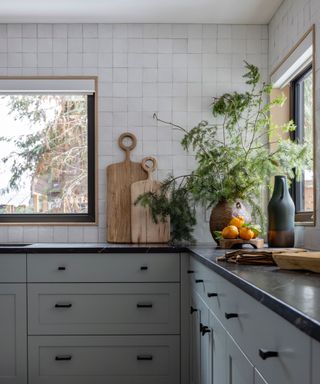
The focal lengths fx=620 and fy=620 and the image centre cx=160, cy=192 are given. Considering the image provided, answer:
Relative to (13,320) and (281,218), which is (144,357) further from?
(281,218)

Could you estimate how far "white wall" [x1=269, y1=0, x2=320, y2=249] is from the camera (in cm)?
294

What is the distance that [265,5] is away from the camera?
363 centimetres

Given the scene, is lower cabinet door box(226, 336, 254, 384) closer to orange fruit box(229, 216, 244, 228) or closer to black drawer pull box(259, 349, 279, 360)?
black drawer pull box(259, 349, 279, 360)

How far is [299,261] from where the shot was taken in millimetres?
1918

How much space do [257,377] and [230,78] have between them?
2.73 m

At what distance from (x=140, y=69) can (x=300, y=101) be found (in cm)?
103

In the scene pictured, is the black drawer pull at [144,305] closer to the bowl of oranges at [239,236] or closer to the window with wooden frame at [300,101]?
the bowl of oranges at [239,236]

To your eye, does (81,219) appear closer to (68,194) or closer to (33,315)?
(68,194)

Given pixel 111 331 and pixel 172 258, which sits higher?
pixel 172 258

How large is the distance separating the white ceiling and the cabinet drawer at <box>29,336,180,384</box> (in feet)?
6.23

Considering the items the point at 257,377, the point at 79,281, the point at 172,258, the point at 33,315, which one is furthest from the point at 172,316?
the point at 257,377

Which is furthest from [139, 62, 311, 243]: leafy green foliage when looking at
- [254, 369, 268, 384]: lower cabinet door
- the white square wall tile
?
[254, 369, 268, 384]: lower cabinet door

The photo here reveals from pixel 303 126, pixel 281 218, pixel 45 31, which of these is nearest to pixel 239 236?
pixel 281 218

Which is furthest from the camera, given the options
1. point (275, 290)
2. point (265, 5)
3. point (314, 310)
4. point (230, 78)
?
point (230, 78)
